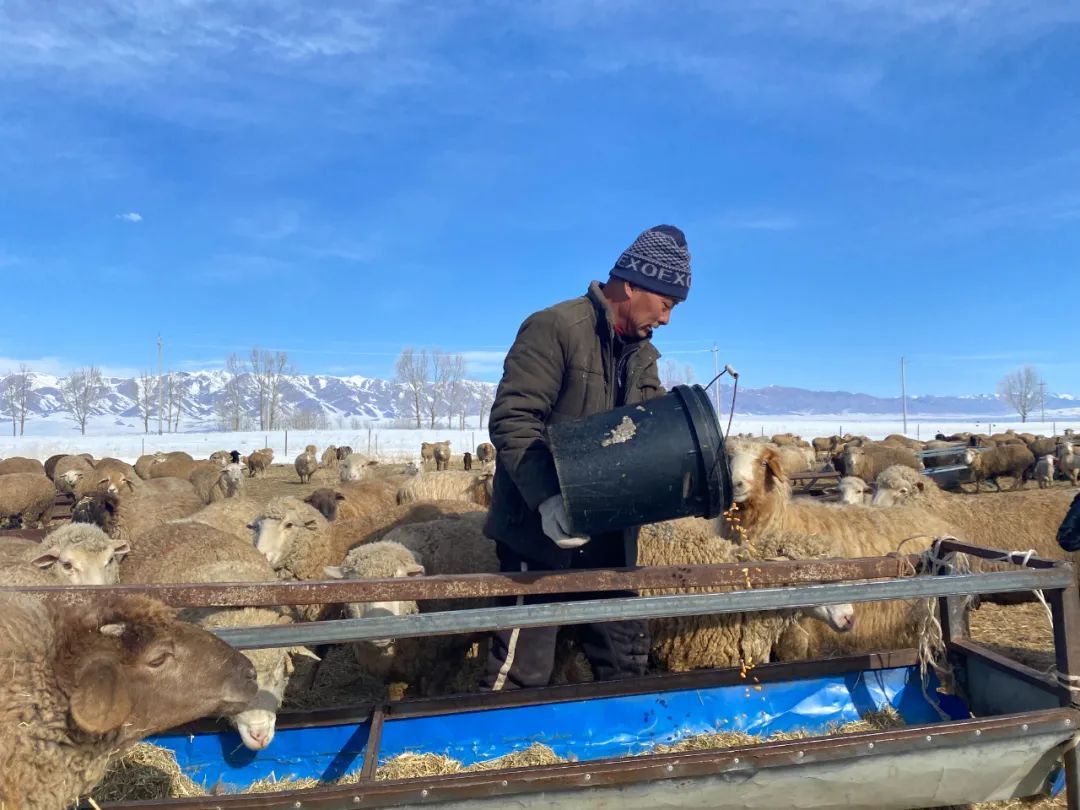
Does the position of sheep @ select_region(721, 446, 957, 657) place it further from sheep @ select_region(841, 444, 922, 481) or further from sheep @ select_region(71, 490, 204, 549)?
sheep @ select_region(841, 444, 922, 481)

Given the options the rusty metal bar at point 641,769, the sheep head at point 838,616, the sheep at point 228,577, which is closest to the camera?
the rusty metal bar at point 641,769

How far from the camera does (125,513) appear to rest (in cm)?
1012

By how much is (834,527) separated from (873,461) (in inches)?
618

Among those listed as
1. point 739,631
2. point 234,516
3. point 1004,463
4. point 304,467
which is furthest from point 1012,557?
point 304,467

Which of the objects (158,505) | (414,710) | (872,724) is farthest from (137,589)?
(158,505)

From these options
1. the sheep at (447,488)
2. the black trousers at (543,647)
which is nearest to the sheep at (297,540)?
the sheep at (447,488)

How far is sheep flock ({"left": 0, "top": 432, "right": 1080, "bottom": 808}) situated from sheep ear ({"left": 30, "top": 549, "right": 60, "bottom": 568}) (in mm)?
19

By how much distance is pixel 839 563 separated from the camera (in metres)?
3.37

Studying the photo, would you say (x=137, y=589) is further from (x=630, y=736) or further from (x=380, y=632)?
(x=630, y=736)

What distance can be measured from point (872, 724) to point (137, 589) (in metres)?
3.49

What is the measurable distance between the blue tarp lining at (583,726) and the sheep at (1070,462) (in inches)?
898

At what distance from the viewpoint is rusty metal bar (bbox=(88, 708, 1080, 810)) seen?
7.48ft

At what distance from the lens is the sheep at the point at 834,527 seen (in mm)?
4883

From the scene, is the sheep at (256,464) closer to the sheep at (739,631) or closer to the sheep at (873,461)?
the sheep at (873,461)
